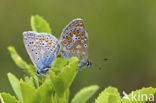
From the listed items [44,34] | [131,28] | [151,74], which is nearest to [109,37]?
[131,28]

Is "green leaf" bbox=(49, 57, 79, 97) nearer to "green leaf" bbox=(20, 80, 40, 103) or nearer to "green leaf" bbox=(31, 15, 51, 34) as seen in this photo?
"green leaf" bbox=(20, 80, 40, 103)

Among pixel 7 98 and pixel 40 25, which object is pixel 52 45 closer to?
pixel 40 25

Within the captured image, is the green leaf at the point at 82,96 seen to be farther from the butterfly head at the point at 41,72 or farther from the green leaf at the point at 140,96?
the green leaf at the point at 140,96

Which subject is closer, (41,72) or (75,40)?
(41,72)

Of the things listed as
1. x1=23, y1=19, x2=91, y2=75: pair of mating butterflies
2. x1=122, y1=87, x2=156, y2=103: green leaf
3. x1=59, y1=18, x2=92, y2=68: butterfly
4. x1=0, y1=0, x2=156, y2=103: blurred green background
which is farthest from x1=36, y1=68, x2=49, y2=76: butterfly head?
x1=0, y1=0, x2=156, y2=103: blurred green background

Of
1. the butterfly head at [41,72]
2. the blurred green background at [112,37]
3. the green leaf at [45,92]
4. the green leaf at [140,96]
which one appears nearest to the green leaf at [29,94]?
the green leaf at [45,92]

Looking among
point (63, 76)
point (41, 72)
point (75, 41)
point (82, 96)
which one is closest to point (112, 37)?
point (75, 41)
